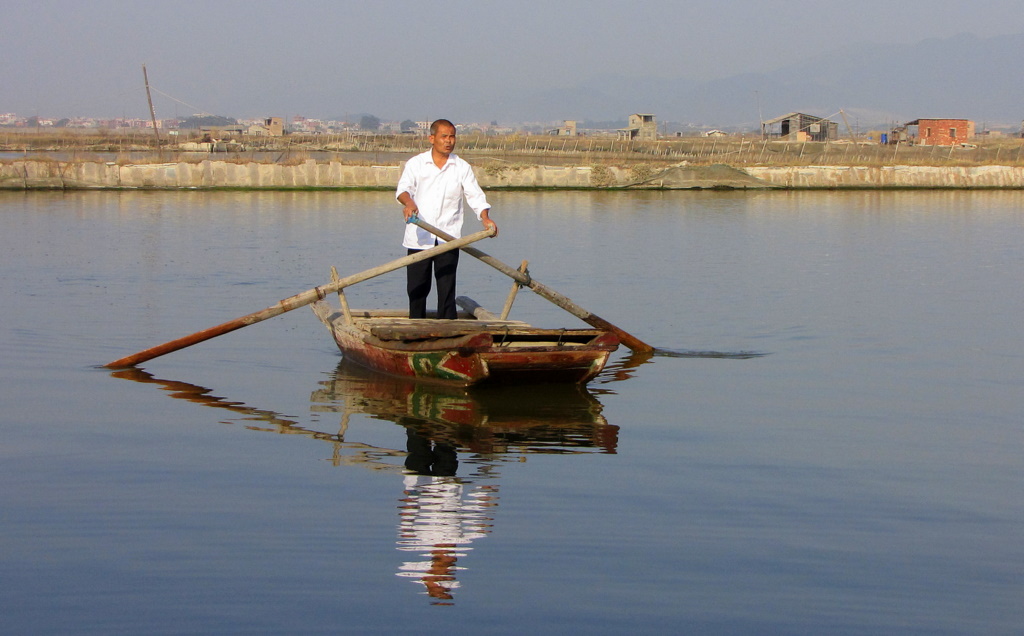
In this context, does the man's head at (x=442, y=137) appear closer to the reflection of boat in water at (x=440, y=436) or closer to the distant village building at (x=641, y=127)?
the reflection of boat in water at (x=440, y=436)

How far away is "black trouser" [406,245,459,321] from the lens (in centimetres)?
800

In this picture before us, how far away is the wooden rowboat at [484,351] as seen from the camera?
23.0ft

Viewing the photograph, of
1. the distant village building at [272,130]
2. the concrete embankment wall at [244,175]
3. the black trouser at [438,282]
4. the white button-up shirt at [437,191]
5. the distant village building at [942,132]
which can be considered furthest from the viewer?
the distant village building at [272,130]

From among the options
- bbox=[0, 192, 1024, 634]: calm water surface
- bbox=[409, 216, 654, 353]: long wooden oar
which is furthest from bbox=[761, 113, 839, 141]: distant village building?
bbox=[409, 216, 654, 353]: long wooden oar

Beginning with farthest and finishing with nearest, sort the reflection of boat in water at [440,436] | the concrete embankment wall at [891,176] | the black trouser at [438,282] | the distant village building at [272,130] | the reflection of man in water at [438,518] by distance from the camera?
the distant village building at [272,130] < the concrete embankment wall at [891,176] < the black trouser at [438,282] < the reflection of boat in water at [440,436] < the reflection of man in water at [438,518]

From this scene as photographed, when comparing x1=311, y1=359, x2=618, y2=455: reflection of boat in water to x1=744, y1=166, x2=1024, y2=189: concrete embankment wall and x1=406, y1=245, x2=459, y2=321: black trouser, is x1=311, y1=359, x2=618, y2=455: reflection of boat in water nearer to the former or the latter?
x1=406, y1=245, x2=459, y2=321: black trouser

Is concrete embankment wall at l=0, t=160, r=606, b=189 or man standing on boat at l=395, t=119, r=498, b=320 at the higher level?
concrete embankment wall at l=0, t=160, r=606, b=189

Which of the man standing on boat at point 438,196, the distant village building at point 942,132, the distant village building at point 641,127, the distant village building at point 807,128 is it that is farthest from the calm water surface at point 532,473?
the distant village building at point 641,127

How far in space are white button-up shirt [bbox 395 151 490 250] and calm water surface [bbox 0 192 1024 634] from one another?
115 cm

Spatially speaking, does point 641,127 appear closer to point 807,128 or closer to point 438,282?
point 807,128

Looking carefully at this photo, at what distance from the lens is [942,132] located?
174ft

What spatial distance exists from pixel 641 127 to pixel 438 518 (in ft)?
183

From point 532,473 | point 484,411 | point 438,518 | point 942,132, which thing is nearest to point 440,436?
point 484,411

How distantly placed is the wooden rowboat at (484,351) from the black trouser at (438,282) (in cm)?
22
